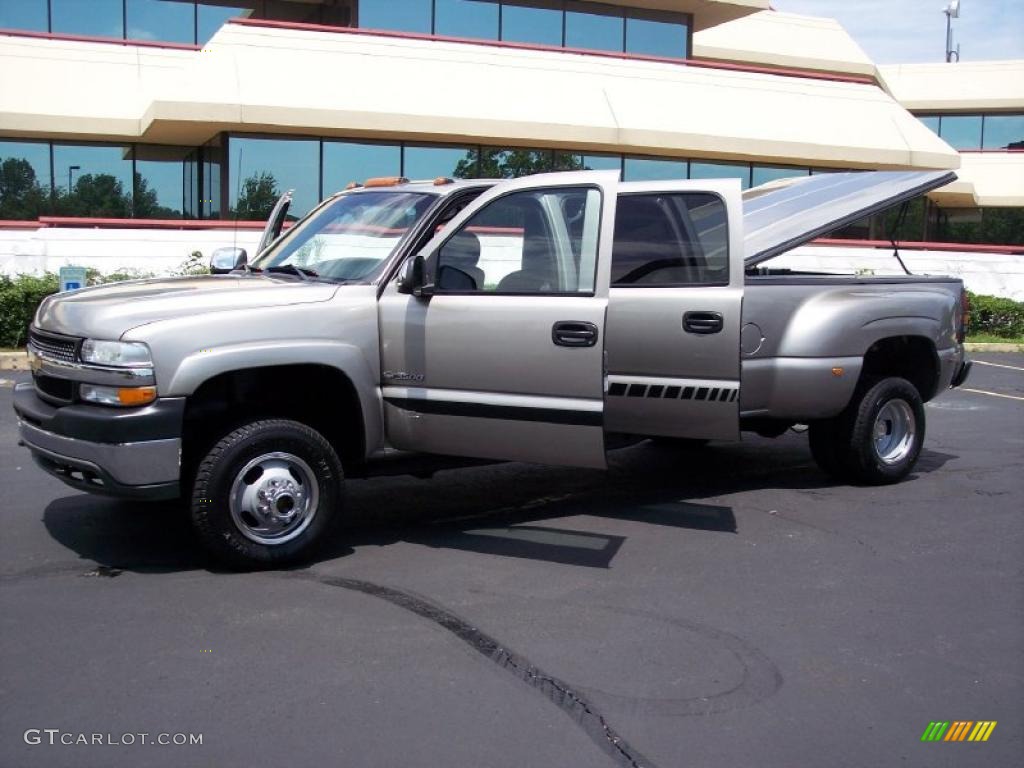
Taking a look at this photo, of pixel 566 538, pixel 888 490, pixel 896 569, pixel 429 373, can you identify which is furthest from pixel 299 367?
pixel 888 490

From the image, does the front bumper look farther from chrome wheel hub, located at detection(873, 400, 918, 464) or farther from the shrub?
the shrub

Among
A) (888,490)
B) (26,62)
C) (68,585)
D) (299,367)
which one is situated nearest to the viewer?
(68,585)

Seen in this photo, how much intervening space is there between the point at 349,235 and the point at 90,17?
2075 cm

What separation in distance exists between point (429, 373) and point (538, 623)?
1.63 metres

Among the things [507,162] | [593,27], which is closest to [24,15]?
[507,162]

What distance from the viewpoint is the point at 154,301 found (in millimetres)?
5359

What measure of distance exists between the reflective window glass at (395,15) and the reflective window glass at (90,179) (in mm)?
5874

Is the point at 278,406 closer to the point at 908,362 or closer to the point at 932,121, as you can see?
the point at 908,362

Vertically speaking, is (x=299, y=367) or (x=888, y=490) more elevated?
(x=299, y=367)

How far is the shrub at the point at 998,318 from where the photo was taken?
2127 cm

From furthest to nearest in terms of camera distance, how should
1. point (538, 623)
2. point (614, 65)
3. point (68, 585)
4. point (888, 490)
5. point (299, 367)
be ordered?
point (614, 65) → point (888, 490) → point (299, 367) → point (68, 585) → point (538, 623)

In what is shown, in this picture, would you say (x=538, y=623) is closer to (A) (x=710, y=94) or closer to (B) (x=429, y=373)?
(B) (x=429, y=373)

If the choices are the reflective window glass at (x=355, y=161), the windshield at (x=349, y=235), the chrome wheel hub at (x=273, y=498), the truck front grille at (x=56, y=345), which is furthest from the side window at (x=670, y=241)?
the reflective window glass at (x=355, y=161)

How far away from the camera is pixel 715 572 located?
5715 mm
